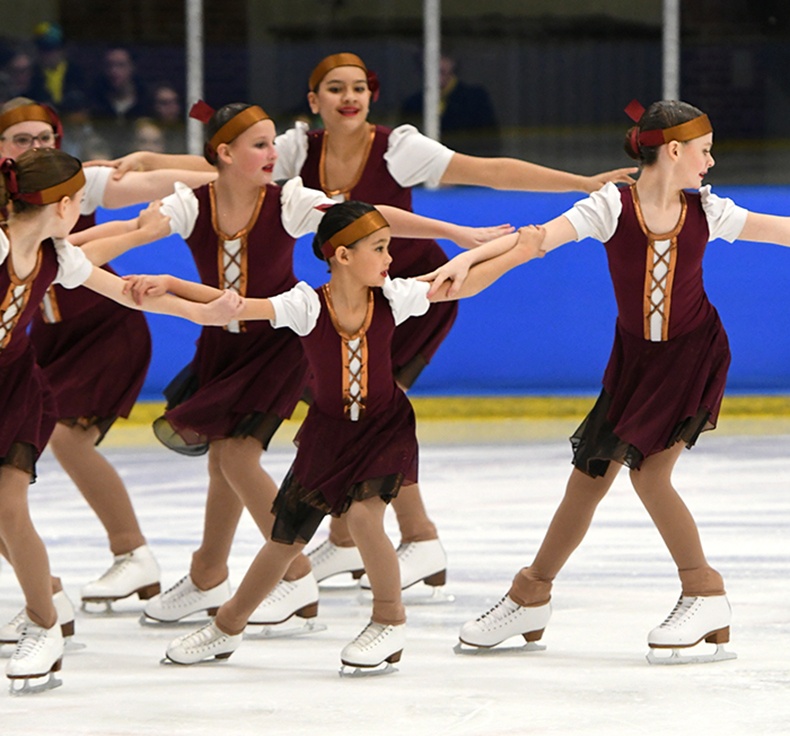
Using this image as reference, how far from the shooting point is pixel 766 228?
13.9ft

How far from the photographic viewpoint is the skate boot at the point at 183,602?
4.71 m

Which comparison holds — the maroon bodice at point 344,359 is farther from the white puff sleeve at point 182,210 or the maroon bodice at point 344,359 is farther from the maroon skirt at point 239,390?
the white puff sleeve at point 182,210

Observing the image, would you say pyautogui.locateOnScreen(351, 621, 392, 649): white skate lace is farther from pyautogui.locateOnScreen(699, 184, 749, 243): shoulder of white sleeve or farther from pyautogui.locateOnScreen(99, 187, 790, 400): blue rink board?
pyautogui.locateOnScreen(99, 187, 790, 400): blue rink board

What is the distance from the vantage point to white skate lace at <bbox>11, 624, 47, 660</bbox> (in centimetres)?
399

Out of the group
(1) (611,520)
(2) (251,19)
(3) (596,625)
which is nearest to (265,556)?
(3) (596,625)

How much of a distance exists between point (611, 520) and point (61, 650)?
7.63 feet

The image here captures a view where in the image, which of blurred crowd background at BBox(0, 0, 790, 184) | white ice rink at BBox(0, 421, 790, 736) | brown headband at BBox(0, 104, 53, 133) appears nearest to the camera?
white ice rink at BBox(0, 421, 790, 736)

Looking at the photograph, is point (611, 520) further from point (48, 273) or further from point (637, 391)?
point (48, 273)

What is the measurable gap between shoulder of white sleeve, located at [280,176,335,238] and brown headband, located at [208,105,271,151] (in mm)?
183

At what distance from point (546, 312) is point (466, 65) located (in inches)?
45.7

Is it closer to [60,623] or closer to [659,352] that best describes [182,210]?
[60,623]

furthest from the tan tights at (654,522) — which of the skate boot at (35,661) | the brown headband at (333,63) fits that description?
the brown headband at (333,63)

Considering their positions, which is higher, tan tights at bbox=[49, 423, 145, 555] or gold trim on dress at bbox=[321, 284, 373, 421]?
gold trim on dress at bbox=[321, 284, 373, 421]

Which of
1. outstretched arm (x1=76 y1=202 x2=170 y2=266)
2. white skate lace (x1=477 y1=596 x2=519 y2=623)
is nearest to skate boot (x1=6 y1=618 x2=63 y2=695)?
outstretched arm (x1=76 y1=202 x2=170 y2=266)
